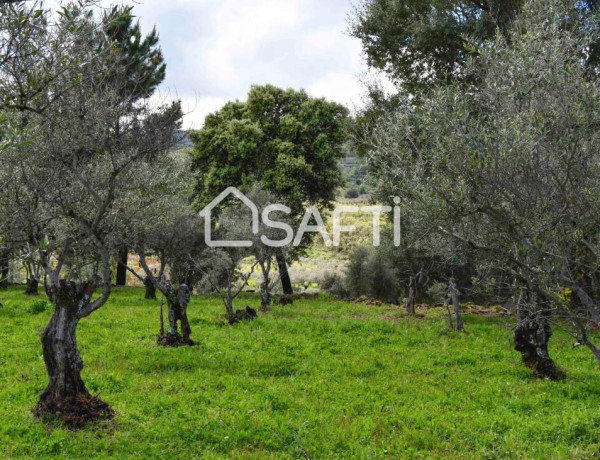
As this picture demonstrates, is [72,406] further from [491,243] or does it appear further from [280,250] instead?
[280,250]

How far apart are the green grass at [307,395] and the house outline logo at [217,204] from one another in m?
7.78

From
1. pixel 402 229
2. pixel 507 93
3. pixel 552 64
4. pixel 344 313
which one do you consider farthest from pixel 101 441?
pixel 402 229

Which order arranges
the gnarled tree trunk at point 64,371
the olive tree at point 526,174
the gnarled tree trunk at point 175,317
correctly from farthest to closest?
the gnarled tree trunk at point 175,317 → the gnarled tree trunk at point 64,371 → the olive tree at point 526,174

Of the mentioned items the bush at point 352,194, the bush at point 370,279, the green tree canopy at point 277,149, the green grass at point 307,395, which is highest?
the bush at point 352,194

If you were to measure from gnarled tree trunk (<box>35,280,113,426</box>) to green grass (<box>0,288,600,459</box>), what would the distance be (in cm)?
44

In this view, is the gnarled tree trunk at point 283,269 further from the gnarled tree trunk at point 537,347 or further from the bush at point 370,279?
the gnarled tree trunk at point 537,347

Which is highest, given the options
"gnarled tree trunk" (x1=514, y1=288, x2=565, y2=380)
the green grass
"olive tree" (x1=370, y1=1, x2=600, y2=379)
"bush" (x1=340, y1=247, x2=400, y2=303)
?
"olive tree" (x1=370, y1=1, x2=600, y2=379)

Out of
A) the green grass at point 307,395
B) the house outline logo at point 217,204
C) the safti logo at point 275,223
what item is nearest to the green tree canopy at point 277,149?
the house outline logo at point 217,204

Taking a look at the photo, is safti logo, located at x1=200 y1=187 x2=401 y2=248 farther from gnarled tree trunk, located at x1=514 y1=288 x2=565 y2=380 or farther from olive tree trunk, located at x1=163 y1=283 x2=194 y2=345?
olive tree trunk, located at x1=163 y1=283 x2=194 y2=345

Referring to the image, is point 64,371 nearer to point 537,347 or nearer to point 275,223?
point 537,347

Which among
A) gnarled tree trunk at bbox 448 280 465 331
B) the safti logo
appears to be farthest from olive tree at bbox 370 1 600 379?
the safti logo

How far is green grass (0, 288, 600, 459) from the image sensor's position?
1037 centimetres

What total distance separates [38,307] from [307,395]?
1778 centimetres

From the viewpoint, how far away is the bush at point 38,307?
81.7 feet
